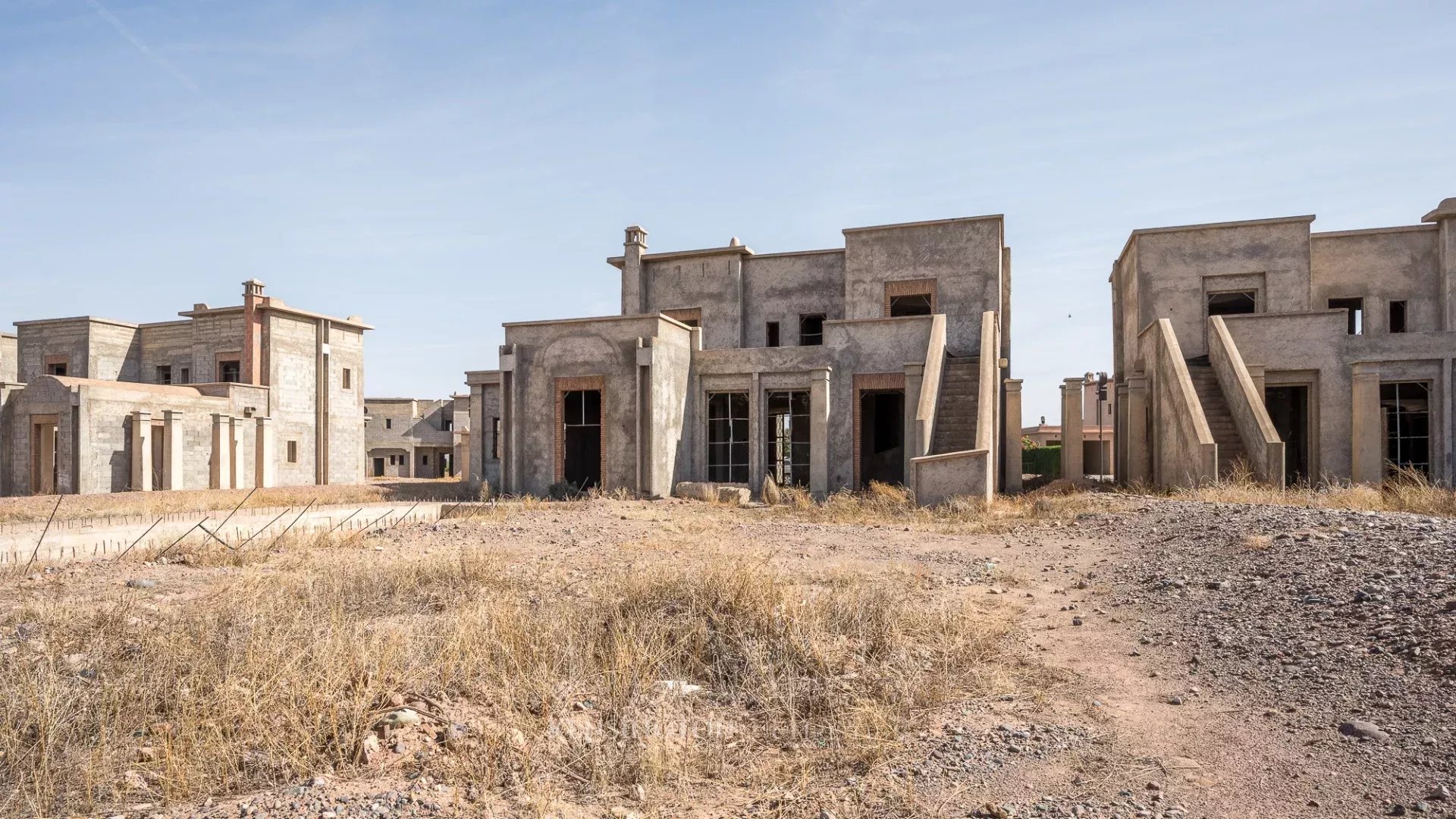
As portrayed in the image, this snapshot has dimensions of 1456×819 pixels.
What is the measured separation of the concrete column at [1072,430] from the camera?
72.1ft

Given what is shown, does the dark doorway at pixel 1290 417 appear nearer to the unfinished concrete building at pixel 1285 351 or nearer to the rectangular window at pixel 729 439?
the unfinished concrete building at pixel 1285 351

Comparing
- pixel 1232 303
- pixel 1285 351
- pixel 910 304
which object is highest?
pixel 910 304

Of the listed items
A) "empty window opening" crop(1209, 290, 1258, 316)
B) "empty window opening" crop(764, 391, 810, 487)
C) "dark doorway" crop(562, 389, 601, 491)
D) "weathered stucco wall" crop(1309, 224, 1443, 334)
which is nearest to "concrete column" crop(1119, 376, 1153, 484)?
"empty window opening" crop(1209, 290, 1258, 316)

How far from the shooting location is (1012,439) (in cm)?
1903

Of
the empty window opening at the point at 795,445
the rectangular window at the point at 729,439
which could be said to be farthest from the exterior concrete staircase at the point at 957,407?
the rectangular window at the point at 729,439

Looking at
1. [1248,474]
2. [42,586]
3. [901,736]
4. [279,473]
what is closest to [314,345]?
[279,473]

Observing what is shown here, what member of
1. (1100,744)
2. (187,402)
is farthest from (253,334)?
(1100,744)

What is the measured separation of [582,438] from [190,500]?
29.8 ft

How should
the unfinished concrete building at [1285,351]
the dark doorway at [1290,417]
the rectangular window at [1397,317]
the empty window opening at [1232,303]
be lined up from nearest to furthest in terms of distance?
the unfinished concrete building at [1285,351]
the empty window opening at [1232,303]
the rectangular window at [1397,317]
the dark doorway at [1290,417]

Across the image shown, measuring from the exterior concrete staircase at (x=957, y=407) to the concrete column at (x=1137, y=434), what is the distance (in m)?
3.46

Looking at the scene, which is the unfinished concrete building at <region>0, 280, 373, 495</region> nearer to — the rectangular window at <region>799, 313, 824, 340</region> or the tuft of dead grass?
the rectangular window at <region>799, 313, 824, 340</region>

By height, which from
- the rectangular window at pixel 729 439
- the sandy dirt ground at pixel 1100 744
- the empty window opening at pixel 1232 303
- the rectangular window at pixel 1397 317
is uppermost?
the empty window opening at pixel 1232 303

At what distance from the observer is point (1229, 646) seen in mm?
5668

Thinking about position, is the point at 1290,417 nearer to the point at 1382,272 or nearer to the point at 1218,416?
the point at 1382,272
